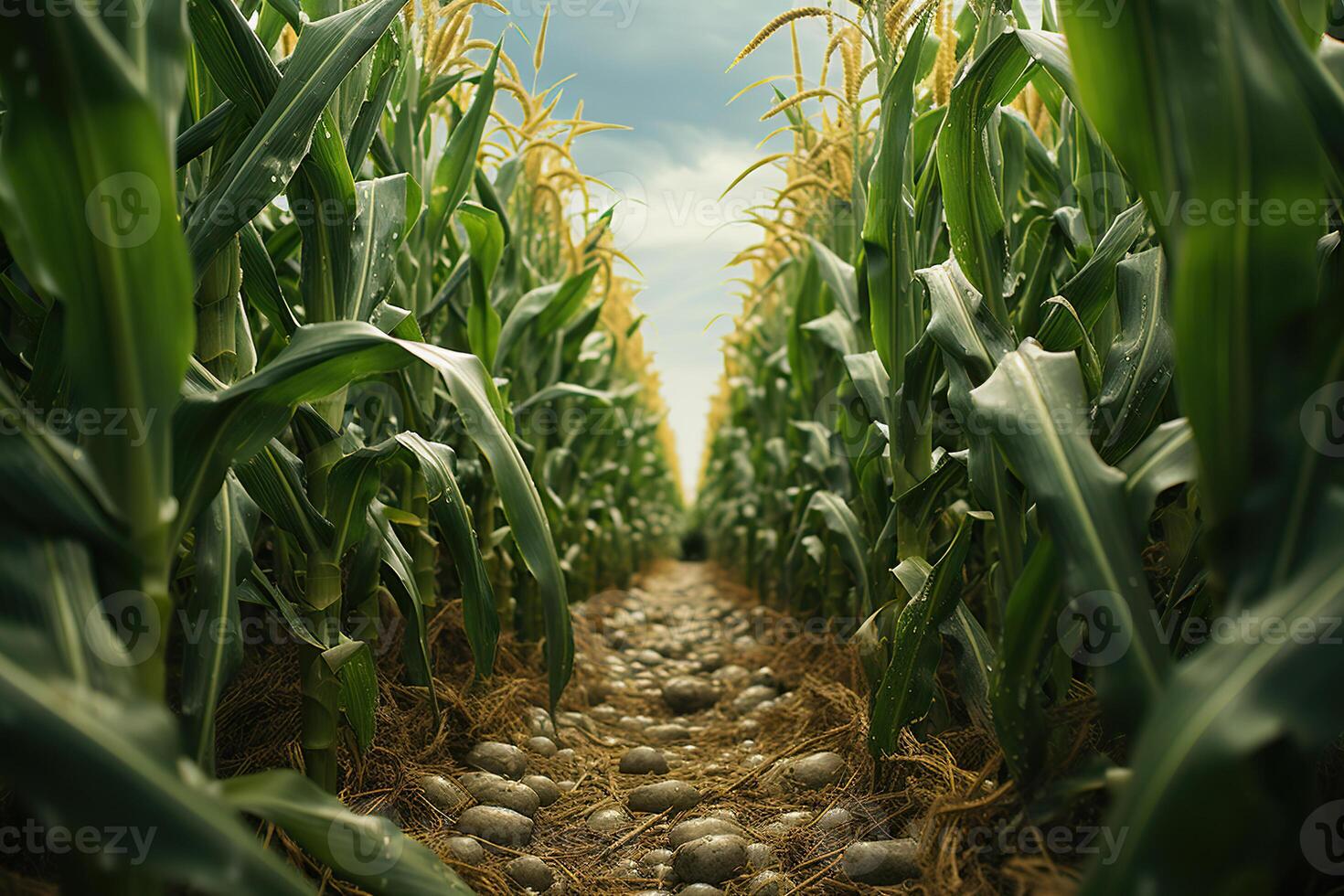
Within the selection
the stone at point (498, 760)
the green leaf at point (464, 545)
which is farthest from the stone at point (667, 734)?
the green leaf at point (464, 545)

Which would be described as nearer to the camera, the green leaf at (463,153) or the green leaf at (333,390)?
the green leaf at (333,390)

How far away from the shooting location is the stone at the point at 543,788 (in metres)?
1.53

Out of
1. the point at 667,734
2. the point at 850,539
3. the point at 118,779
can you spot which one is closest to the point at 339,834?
the point at 118,779

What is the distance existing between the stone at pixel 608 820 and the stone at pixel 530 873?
24 centimetres

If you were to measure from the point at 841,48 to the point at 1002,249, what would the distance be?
29.1 inches

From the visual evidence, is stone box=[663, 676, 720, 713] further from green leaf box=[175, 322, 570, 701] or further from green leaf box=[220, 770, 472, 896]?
green leaf box=[220, 770, 472, 896]

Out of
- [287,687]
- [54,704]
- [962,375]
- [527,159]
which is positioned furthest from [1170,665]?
[527,159]

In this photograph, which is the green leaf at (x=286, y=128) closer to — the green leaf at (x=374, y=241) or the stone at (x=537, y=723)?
the green leaf at (x=374, y=241)

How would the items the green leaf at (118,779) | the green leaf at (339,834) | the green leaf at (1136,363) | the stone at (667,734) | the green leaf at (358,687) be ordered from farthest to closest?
the stone at (667,734) → the green leaf at (358,687) → the green leaf at (1136,363) → the green leaf at (339,834) → the green leaf at (118,779)

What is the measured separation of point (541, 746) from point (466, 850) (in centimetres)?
67

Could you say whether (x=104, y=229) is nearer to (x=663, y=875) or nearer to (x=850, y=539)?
(x=663, y=875)

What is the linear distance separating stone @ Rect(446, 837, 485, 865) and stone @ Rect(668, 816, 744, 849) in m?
0.32

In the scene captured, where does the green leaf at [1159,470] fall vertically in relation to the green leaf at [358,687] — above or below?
above

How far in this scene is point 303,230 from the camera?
1147mm
